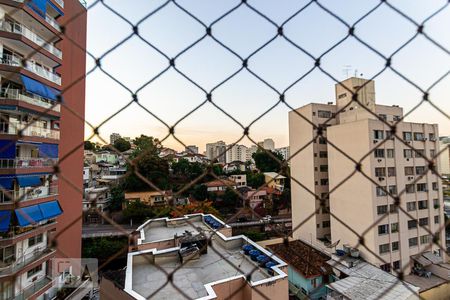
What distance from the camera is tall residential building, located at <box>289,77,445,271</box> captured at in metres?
7.14

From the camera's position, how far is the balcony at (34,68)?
434cm

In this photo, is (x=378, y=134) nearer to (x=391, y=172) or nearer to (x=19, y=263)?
(x=391, y=172)

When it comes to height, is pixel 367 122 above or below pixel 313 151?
above

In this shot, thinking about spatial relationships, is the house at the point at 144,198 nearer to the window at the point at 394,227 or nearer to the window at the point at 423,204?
the window at the point at 394,227

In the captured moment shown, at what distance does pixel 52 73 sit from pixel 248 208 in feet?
20.9

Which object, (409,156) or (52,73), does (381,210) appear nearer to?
(409,156)

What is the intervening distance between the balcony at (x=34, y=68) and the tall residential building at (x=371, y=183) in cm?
711

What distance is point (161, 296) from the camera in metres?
3.06

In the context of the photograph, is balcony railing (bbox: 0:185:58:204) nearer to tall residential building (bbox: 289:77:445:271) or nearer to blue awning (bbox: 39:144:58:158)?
blue awning (bbox: 39:144:58:158)

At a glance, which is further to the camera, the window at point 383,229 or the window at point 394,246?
the window at point 394,246

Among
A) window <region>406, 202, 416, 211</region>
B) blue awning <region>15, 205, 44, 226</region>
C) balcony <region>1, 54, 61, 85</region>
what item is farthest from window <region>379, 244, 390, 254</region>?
balcony <region>1, 54, 61, 85</region>

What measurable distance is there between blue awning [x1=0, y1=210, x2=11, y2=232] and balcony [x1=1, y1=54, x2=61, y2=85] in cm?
262

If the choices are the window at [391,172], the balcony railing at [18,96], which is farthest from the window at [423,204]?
the balcony railing at [18,96]

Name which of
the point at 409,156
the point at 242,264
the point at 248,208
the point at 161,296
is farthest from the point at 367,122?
the point at 248,208
